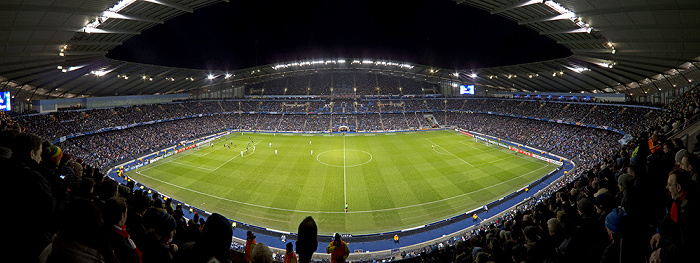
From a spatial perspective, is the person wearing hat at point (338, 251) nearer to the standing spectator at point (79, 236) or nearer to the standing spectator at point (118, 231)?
the standing spectator at point (118, 231)

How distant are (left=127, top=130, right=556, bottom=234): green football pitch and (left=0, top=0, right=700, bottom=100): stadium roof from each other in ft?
39.3

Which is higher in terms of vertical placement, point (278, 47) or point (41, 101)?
point (278, 47)

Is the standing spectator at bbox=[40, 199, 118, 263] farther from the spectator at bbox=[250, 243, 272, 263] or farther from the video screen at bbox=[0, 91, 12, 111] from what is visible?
the video screen at bbox=[0, 91, 12, 111]

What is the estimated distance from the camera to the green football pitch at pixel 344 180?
21.5 m

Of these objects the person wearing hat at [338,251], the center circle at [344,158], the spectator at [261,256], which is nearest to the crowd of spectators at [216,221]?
the spectator at [261,256]

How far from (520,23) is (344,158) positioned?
2396 cm

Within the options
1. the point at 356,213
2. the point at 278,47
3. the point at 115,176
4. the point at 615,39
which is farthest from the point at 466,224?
the point at 115,176

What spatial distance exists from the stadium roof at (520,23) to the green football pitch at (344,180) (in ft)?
39.3

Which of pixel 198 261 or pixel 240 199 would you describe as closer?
pixel 198 261

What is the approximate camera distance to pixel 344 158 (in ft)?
121

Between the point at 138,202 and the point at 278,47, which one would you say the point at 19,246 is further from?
the point at 278,47

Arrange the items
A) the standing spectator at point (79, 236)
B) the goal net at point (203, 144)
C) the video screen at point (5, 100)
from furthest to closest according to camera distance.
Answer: the goal net at point (203, 144), the video screen at point (5, 100), the standing spectator at point (79, 236)

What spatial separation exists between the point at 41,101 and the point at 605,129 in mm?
69668

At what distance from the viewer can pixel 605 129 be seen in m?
35.2
